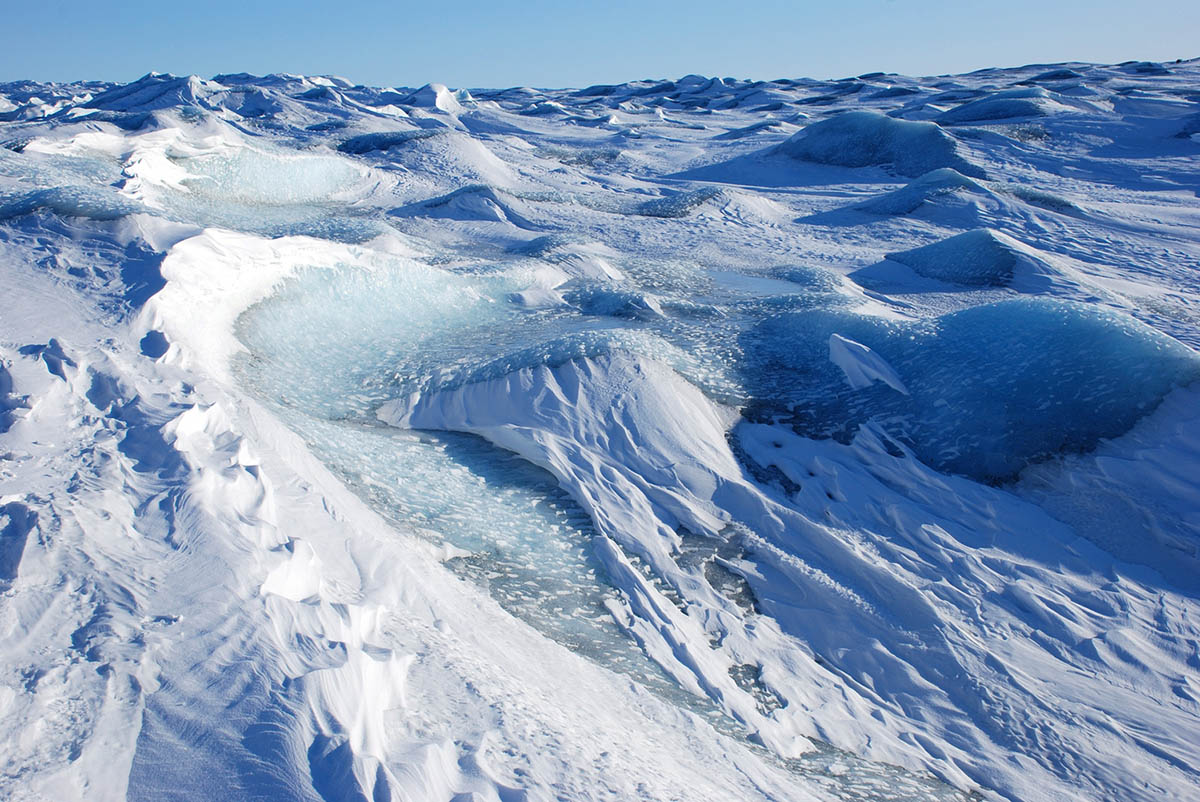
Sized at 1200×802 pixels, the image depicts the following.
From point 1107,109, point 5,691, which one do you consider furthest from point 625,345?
point 1107,109

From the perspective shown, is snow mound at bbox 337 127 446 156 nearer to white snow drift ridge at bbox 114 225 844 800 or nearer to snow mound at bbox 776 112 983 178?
snow mound at bbox 776 112 983 178

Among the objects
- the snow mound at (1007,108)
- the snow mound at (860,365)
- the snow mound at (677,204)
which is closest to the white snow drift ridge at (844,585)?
the snow mound at (860,365)

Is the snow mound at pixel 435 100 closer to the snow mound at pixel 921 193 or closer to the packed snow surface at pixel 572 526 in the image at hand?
the snow mound at pixel 921 193

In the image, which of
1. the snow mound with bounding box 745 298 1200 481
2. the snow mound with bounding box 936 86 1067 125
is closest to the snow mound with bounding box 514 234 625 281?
the snow mound with bounding box 745 298 1200 481

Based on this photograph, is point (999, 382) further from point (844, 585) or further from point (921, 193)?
point (921, 193)

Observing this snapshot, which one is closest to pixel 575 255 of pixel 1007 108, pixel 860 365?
pixel 860 365

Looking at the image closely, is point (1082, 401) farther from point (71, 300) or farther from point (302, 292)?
point (71, 300)
